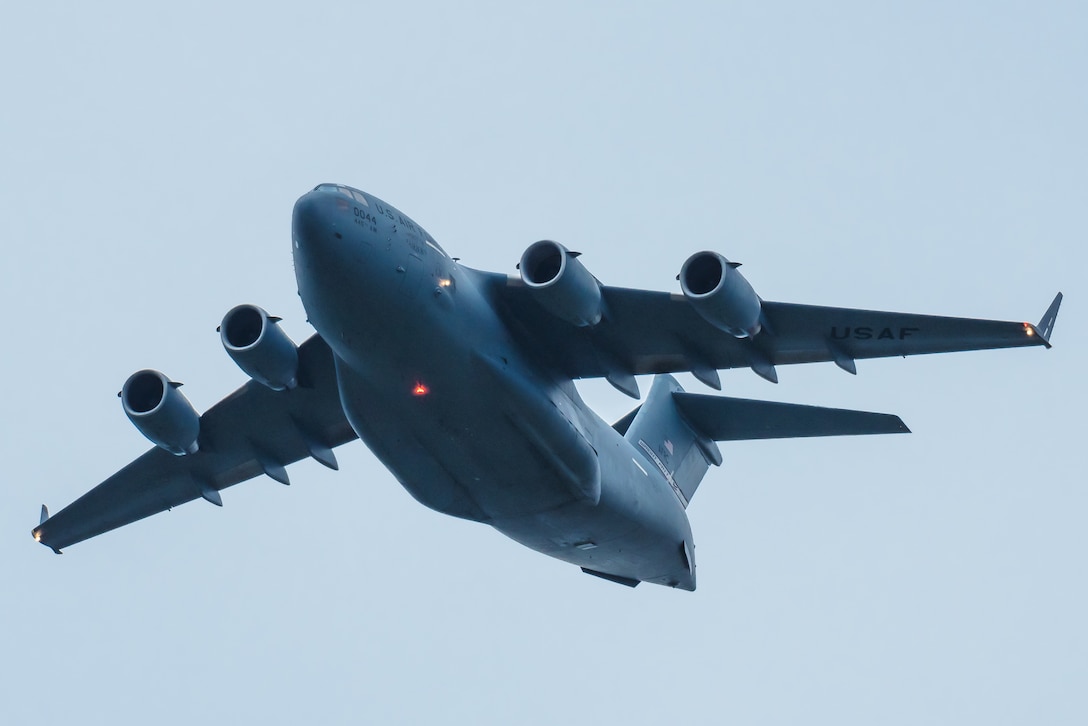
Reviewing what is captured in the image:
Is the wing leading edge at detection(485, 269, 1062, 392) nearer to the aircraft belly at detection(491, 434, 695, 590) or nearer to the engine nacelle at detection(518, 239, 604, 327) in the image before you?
the engine nacelle at detection(518, 239, 604, 327)

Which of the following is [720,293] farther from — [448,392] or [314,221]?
[314,221]

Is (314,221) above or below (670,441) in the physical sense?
below

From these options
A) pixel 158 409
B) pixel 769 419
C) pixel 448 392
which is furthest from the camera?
pixel 769 419

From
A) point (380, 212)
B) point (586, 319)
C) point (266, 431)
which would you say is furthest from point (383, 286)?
point (266, 431)

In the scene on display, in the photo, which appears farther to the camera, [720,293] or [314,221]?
[720,293]

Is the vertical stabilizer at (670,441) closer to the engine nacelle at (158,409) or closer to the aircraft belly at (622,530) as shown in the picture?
the aircraft belly at (622,530)

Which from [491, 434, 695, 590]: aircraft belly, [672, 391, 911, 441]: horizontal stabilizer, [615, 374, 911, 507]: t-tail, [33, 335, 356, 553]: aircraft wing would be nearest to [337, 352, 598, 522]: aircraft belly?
[491, 434, 695, 590]: aircraft belly

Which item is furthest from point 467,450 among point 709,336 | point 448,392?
point 709,336
